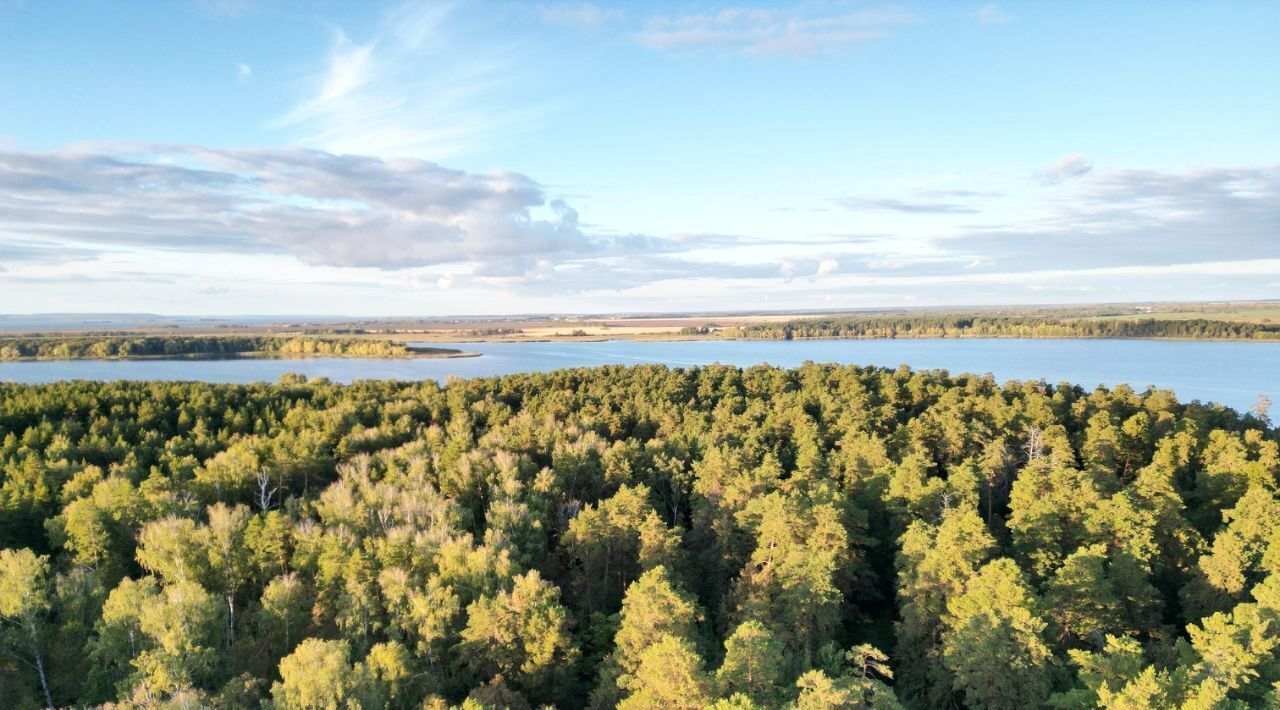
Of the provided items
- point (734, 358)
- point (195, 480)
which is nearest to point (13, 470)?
point (195, 480)

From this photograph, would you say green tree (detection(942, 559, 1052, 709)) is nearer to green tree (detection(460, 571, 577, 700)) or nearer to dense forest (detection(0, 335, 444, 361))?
green tree (detection(460, 571, 577, 700))

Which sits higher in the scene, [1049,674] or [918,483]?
[918,483]

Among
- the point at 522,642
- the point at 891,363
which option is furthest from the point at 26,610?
the point at 891,363

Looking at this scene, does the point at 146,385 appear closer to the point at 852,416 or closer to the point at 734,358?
the point at 852,416

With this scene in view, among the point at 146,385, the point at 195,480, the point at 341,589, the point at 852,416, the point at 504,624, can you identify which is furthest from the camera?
the point at 146,385

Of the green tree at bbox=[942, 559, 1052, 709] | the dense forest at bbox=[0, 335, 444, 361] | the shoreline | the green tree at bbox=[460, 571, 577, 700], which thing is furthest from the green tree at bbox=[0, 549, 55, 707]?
the dense forest at bbox=[0, 335, 444, 361]

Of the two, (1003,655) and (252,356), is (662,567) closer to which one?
(1003,655)
